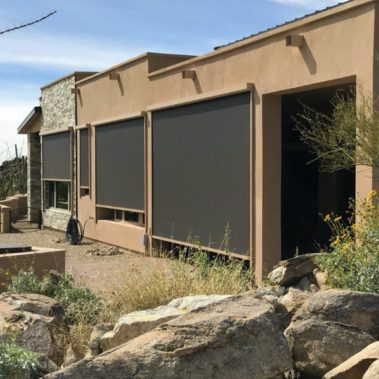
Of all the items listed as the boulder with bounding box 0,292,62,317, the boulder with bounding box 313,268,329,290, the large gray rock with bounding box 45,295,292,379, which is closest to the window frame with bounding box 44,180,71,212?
the boulder with bounding box 0,292,62,317

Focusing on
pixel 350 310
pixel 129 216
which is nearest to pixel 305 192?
pixel 129 216

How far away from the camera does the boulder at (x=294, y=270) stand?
6.90 meters

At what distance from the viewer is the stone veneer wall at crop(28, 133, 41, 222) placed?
2727cm

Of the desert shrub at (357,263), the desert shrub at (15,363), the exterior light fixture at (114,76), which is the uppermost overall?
the exterior light fixture at (114,76)

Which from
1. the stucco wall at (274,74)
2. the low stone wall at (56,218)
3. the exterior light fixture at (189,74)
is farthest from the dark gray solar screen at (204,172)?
the low stone wall at (56,218)

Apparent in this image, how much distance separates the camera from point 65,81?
75.3 feet

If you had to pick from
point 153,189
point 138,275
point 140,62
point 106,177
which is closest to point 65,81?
point 106,177

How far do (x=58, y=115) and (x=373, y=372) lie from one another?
68.7 feet

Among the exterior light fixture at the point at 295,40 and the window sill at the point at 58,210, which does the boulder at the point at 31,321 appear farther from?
the window sill at the point at 58,210

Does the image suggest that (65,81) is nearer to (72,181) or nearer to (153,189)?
(72,181)

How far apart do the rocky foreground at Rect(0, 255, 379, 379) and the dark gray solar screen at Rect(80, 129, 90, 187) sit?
14.9 metres

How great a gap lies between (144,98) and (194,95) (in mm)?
3050

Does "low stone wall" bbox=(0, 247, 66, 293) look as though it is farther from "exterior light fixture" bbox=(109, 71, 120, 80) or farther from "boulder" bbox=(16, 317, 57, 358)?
"exterior light fixture" bbox=(109, 71, 120, 80)

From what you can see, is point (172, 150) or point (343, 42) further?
point (172, 150)
